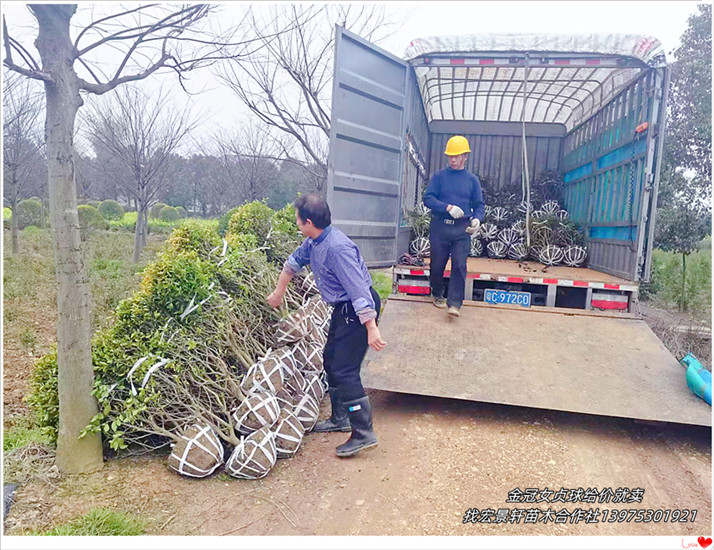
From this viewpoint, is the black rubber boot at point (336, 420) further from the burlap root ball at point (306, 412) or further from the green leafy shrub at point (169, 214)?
the green leafy shrub at point (169, 214)

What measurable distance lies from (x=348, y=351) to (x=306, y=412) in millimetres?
732

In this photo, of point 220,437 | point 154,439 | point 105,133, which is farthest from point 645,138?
point 105,133

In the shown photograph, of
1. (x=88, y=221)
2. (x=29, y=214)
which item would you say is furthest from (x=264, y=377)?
(x=29, y=214)

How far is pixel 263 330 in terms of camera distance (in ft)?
14.9

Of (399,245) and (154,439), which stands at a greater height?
(399,245)

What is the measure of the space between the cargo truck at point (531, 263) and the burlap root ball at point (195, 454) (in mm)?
Answer: 1452

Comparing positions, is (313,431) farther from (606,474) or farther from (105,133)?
(105,133)

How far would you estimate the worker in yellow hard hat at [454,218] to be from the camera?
5.17 metres

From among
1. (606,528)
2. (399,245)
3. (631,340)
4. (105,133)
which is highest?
(105,133)

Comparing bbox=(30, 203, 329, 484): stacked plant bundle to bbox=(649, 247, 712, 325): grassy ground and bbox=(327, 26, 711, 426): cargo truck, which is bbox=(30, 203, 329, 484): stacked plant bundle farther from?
bbox=(649, 247, 712, 325): grassy ground

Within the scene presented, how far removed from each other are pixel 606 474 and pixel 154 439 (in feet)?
10.3

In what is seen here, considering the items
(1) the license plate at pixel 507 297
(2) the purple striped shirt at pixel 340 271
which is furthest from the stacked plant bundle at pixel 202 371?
(1) the license plate at pixel 507 297

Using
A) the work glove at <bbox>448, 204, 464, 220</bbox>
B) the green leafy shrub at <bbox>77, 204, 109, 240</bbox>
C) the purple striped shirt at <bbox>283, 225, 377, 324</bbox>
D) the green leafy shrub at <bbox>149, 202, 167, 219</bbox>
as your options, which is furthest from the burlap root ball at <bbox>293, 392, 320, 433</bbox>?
the green leafy shrub at <bbox>149, 202, 167, 219</bbox>

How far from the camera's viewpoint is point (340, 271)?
11.3 ft
